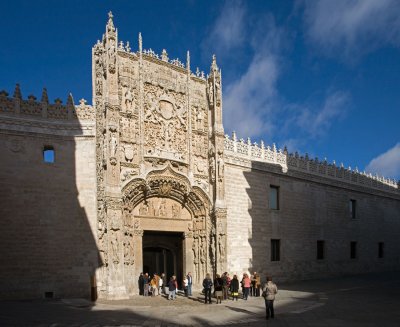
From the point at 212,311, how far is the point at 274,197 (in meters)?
12.5

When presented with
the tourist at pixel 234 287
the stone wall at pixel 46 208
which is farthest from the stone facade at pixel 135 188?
the tourist at pixel 234 287

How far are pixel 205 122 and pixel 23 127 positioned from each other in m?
9.69

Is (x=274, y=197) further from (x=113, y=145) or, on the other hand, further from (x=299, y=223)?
(x=113, y=145)

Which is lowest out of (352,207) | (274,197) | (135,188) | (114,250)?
(114,250)

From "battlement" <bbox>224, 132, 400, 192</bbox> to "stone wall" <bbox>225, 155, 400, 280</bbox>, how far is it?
1.26 ft

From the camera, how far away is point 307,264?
2878 centimetres

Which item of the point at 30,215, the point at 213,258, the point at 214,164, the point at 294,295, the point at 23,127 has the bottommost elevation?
the point at 294,295

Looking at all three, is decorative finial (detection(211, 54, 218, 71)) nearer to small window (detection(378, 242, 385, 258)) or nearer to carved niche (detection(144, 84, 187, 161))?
carved niche (detection(144, 84, 187, 161))

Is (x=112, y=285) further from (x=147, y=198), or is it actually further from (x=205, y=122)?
(x=205, y=122)

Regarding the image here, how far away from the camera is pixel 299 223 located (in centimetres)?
2859

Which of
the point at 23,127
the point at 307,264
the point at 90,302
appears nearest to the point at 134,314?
the point at 90,302

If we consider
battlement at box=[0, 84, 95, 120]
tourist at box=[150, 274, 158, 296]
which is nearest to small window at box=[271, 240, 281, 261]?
tourist at box=[150, 274, 158, 296]

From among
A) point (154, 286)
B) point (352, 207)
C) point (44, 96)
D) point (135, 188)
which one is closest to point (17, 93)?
point (44, 96)

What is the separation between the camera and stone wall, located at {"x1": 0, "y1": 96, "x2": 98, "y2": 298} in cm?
1790
